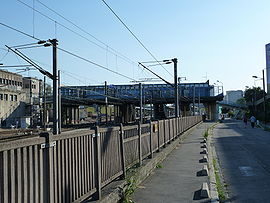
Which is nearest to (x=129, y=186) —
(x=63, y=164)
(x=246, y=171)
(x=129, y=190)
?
(x=129, y=190)

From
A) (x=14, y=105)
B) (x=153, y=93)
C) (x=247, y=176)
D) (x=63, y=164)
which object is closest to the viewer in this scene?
(x=63, y=164)

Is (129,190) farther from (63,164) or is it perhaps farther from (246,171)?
(246,171)

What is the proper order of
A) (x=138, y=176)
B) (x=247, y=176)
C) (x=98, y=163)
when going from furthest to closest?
(x=247, y=176)
(x=138, y=176)
(x=98, y=163)

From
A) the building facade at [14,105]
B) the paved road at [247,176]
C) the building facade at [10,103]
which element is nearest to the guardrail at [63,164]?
the paved road at [247,176]

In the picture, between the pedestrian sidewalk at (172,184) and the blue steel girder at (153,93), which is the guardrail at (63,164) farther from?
the blue steel girder at (153,93)

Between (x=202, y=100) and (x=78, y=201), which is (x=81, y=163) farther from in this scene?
(x=202, y=100)

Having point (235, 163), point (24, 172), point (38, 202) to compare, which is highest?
point (24, 172)

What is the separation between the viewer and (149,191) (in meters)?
8.12

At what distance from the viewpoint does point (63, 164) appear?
4957 millimetres

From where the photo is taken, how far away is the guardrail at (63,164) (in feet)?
12.1

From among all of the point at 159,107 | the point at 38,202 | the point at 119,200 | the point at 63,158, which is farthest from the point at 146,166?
the point at 159,107

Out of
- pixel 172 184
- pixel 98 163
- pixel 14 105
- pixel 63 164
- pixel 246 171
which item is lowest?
pixel 246 171

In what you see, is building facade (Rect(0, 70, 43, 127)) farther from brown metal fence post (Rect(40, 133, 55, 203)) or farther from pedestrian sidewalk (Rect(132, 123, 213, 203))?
brown metal fence post (Rect(40, 133, 55, 203))

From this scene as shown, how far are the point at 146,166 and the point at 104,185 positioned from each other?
3242mm
